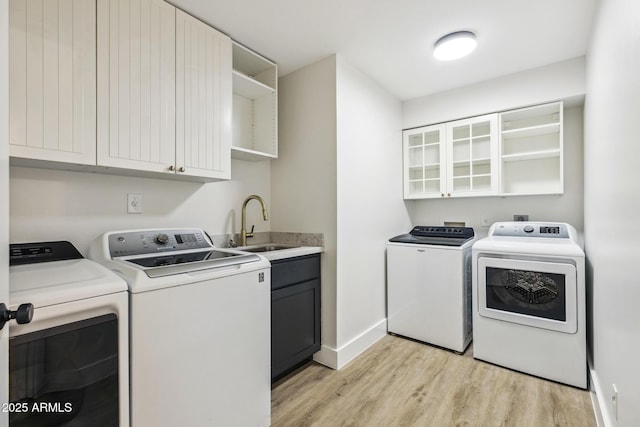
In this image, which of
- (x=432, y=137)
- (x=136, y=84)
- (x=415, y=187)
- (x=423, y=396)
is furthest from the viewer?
(x=415, y=187)

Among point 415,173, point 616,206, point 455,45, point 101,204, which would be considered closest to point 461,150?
point 415,173

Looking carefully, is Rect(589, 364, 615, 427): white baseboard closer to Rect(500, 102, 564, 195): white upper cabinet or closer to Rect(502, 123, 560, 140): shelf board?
Rect(500, 102, 564, 195): white upper cabinet

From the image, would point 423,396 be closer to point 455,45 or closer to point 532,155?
point 532,155

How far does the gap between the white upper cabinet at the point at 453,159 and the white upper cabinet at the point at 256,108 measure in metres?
1.60

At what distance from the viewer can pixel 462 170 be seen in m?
3.16

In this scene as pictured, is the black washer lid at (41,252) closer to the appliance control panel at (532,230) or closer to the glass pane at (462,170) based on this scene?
the appliance control panel at (532,230)

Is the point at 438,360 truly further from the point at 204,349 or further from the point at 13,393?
the point at 13,393

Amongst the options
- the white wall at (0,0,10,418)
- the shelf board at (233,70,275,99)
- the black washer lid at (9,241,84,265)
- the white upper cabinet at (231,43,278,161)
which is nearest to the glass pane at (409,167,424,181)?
the white upper cabinet at (231,43,278,161)

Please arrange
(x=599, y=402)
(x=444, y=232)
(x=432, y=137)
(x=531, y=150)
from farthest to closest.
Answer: (x=432, y=137), (x=444, y=232), (x=531, y=150), (x=599, y=402)

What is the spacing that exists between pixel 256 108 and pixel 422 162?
1843mm

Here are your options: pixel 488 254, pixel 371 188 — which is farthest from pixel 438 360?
pixel 371 188

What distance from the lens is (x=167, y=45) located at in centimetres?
169

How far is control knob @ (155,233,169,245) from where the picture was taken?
5.77 feet

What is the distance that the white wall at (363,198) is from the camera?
93.4 inches
